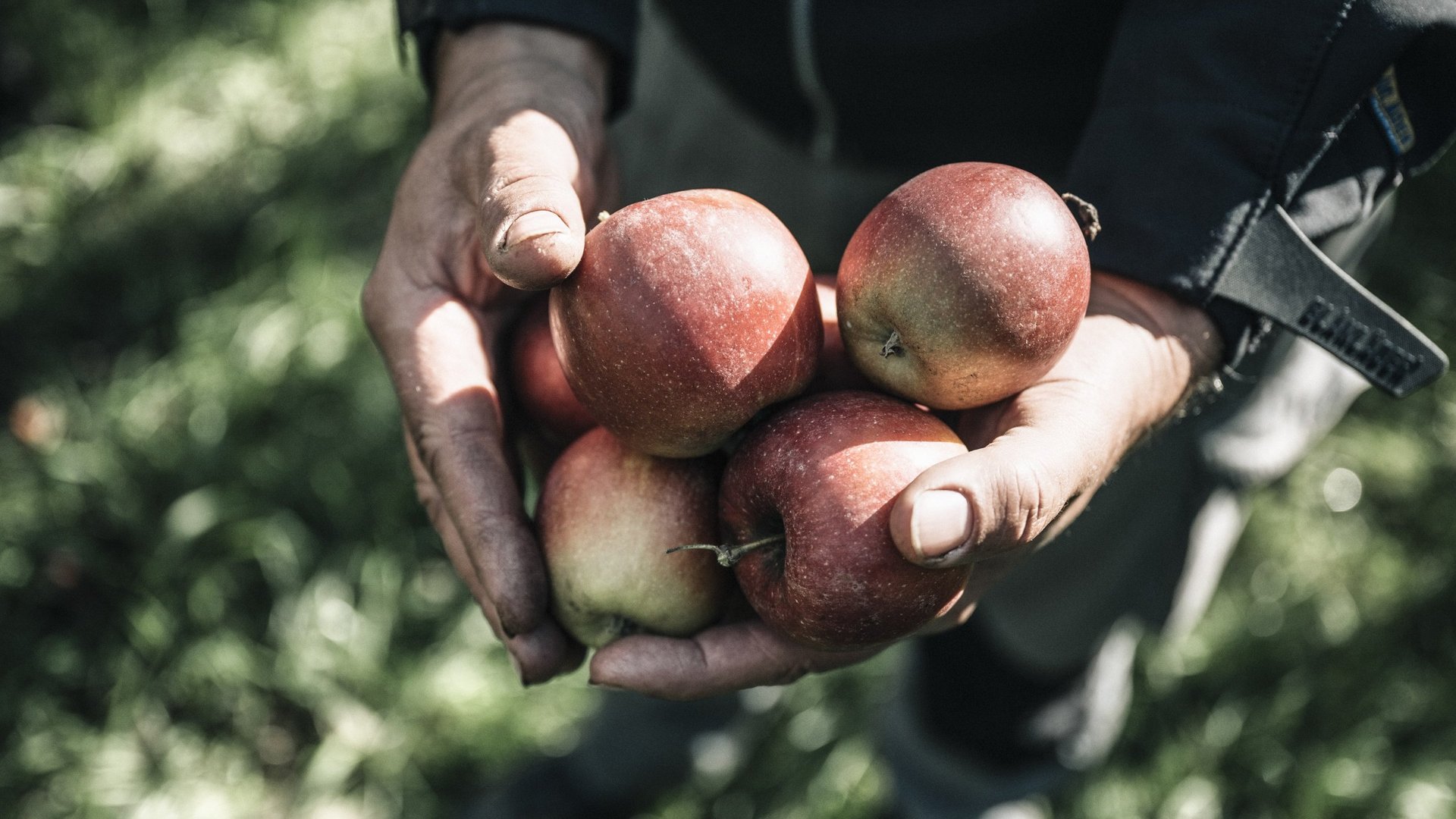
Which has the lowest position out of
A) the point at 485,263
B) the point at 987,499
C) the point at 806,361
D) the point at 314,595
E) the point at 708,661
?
the point at 314,595

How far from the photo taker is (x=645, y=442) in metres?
1.50

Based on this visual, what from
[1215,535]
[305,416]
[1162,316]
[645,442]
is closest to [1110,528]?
[1215,535]

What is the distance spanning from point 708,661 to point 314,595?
6.28ft

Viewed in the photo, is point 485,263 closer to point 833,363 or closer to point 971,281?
point 833,363

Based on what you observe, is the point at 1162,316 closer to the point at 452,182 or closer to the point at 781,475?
the point at 781,475

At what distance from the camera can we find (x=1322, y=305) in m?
1.53

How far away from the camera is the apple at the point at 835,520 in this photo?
1346mm

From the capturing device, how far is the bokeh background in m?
2.85

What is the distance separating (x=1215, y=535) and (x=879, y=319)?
1.24m

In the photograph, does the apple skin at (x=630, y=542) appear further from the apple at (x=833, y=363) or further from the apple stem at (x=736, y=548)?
the apple at (x=833, y=363)

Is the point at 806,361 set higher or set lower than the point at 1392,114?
lower

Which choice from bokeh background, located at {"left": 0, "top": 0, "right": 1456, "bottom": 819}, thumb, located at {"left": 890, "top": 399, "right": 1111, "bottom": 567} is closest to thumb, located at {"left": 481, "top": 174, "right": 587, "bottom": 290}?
thumb, located at {"left": 890, "top": 399, "right": 1111, "bottom": 567}

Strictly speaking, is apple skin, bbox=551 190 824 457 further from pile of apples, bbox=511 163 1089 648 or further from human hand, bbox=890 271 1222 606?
human hand, bbox=890 271 1222 606

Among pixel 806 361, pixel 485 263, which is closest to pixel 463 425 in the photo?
pixel 485 263
